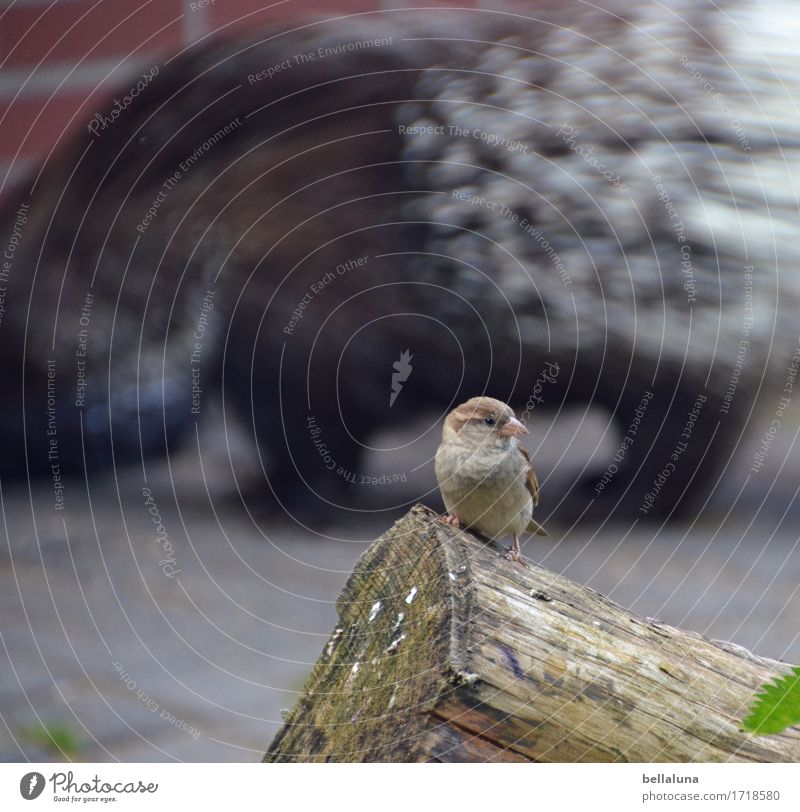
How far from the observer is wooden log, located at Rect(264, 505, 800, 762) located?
3.38 ft

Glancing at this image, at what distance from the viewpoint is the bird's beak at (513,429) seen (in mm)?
1439

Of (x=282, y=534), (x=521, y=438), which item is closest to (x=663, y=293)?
(x=521, y=438)

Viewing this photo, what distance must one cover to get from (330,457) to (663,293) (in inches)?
23.0

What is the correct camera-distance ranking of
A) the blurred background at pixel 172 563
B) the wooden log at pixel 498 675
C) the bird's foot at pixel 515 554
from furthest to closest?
the blurred background at pixel 172 563 → the bird's foot at pixel 515 554 → the wooden log at pixel 498 675

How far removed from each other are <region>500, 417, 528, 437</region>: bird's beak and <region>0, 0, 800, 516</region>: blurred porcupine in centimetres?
15

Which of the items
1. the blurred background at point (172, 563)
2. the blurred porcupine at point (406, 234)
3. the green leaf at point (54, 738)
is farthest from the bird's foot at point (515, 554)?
the green leaf at point (54, 738)

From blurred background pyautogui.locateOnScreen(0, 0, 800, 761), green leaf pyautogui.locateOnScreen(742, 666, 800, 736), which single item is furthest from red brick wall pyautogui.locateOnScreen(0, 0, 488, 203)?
green leaf pyautogui.locateOnScreen(742, 666, 800, 736)

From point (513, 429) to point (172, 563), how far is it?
49cm

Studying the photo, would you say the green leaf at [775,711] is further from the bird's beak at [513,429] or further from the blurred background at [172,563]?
the bird's beak at [513,429]

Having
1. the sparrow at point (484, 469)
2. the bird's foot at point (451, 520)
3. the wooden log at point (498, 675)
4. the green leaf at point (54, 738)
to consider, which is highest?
the sparrow at point (484, 469)

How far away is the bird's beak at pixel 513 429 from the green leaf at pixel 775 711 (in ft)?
1.43

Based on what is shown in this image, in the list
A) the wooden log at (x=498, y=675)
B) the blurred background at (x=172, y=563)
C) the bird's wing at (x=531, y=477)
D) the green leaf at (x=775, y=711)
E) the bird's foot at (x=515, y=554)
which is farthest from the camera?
the bird's wing at (x=531, y=477)

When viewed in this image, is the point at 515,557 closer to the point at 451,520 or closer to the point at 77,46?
the point at 451,520
